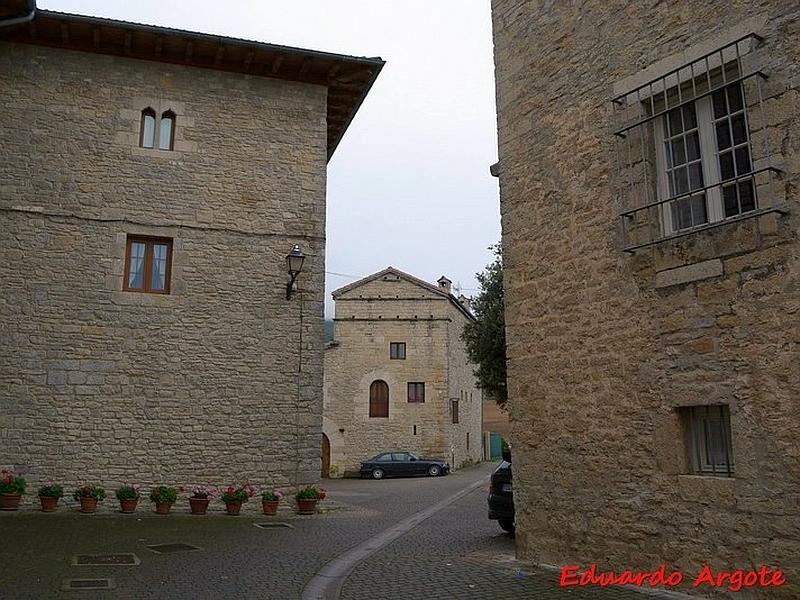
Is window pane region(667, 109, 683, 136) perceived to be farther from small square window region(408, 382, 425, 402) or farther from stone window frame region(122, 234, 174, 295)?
small square window region(408, 382, 425, 402)

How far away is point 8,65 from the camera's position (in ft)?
39.0

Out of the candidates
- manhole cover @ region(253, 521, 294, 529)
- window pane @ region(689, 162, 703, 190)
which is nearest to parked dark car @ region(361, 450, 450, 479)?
manhole cover @ region(253, 521, 294, 529)

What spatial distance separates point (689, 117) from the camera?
232 inches

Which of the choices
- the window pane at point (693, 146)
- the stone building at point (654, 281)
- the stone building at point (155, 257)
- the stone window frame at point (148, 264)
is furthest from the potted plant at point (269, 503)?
the window pane at point (693, 146)

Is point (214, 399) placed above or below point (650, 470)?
above

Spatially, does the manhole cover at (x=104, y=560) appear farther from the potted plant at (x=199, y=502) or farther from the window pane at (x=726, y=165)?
the window pane at (x=726, y=165)

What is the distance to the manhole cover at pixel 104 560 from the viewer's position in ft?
22.8

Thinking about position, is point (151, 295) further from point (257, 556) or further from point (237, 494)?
point (257, 556)

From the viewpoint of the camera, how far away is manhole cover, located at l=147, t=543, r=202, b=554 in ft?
25.8

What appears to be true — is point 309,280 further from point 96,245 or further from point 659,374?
point 659,374

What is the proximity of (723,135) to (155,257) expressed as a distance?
938 centimetres

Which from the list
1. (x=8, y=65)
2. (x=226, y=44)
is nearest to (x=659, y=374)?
(x=226, y=44)

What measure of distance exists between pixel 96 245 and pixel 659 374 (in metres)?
9.42

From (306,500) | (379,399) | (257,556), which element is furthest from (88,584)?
(379,399)
